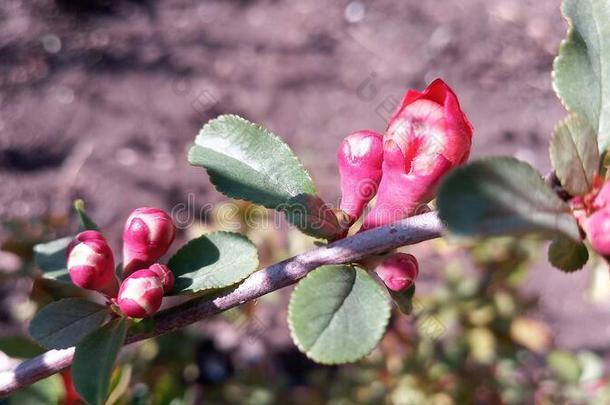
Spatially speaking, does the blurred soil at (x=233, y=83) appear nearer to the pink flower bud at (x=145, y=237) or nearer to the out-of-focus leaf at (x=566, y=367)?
the out-of-focus leaf at (x=566, y=367)

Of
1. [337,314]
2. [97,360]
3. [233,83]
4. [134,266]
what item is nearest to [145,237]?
[134,266]

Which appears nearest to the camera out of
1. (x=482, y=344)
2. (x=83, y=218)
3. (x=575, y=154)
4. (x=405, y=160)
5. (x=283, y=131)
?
(x=575, y=154)

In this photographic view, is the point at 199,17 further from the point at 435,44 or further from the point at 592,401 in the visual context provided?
the point at 592,401

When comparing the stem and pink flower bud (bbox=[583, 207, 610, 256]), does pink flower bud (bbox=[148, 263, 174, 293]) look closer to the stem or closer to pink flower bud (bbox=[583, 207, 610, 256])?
the stem

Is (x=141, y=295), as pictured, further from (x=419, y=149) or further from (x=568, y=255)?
(x=568, y=255)

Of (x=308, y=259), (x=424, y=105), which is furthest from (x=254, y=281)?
(x=424, y=105)

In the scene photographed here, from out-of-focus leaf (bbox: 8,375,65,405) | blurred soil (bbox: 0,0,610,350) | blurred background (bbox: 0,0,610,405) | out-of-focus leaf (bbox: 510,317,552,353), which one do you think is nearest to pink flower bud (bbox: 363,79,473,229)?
out-of-focus leaf (bbox: 8,375,65,405)
